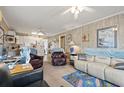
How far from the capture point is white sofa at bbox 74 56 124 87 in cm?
212

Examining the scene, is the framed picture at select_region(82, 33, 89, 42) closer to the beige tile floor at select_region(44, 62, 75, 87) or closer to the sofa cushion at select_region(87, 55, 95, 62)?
the sofa cushion at select_region(87, 55, 95, 62)

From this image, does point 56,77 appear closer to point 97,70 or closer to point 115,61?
point 97,70

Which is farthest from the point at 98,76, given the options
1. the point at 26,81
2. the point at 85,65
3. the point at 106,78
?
the point at 26,81

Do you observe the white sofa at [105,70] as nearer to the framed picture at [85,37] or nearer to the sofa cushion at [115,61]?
the sofa cushion at [115,61]

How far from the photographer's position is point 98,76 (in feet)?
8.72

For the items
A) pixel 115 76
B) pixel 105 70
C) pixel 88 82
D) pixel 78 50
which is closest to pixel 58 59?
pixel 78 50

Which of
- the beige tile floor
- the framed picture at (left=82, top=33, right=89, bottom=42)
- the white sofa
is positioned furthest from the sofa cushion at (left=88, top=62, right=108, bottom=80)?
the framed picture at (left=82, top=33, right=89, bottom=42)

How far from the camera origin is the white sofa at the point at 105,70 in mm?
2121

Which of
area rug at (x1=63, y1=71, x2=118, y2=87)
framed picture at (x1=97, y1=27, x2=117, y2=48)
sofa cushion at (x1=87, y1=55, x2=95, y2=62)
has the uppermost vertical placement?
framed picture at (x1=97, y1=27, x2=117, y2=48)

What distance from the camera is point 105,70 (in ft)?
8.04

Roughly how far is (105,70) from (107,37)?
1.26 m

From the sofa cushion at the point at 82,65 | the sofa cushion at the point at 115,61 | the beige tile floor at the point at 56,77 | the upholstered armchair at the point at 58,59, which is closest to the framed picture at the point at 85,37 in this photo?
the sofa cushion at the point at 82,65
